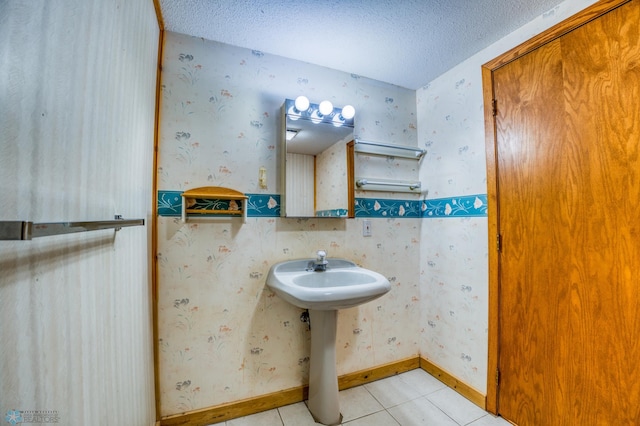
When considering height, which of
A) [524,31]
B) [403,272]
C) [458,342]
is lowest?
[458,342]

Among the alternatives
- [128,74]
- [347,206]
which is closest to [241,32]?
[128,74]

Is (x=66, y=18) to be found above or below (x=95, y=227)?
above

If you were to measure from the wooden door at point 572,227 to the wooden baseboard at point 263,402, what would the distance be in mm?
726

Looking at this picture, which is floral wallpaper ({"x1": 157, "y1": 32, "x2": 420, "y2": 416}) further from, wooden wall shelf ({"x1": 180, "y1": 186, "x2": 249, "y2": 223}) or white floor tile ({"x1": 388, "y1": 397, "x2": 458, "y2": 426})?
white floor tile ({"x1": 388, "y1": 397, "x2": 458, "y2": 426})

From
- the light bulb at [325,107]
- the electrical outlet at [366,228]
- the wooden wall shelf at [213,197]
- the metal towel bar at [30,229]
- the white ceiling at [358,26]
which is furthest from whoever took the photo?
the electrical outlet at [366,228]

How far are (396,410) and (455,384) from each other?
483 mm

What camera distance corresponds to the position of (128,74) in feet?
2.93

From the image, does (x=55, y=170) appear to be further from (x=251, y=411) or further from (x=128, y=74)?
(x=251, y=411)

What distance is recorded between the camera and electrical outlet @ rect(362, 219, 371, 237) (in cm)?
179

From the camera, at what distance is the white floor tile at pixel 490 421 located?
1.37m

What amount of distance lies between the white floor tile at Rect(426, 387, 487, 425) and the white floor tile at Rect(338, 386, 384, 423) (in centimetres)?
37

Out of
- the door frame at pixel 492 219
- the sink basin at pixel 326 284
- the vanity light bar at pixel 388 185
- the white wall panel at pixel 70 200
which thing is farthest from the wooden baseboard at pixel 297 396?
the vanity light bar at pixel 388 185

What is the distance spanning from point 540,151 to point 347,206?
1.09 metres

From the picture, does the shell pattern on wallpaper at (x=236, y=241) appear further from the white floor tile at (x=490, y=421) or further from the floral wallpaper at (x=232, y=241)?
the white floor tile at (x=490, y=421)
